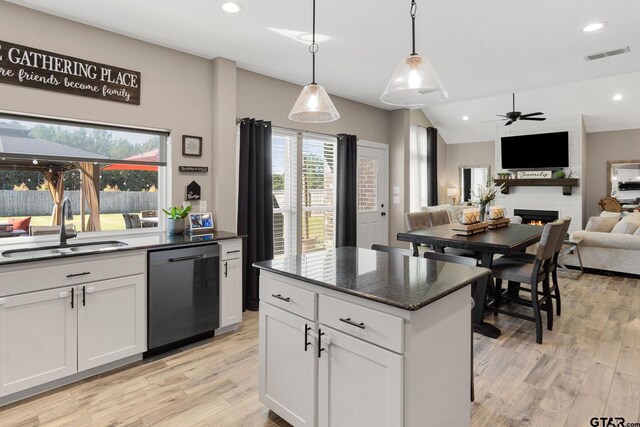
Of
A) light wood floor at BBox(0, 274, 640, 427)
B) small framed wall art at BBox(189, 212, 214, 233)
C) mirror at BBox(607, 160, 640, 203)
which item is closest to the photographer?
light wood floor at BBox(0, 274, 640, 427)

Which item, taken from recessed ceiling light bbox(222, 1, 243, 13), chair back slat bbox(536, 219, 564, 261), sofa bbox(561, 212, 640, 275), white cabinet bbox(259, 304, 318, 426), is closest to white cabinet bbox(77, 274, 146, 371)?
white cabinet bbox(259, 304, 318, 426)

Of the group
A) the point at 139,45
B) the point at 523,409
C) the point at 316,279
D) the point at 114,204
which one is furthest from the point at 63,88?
the point at 523,409

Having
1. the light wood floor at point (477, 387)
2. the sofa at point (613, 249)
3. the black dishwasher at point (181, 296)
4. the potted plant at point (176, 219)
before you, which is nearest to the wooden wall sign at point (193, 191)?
the potted plant at point (176, 219)

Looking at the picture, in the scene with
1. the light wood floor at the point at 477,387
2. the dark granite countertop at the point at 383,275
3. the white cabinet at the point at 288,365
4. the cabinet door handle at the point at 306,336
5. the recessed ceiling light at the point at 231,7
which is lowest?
the light wood floor at the point at 477,387

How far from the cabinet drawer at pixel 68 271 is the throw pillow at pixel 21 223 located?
30.5 inches

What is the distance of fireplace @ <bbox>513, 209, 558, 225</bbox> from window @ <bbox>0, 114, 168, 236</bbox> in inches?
316

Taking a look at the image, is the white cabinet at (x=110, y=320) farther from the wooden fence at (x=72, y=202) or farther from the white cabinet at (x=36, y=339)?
the wooden fence at (x=72, y=202)

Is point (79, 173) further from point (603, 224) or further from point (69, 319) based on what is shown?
point (603, 224)

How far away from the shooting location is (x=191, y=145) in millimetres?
3646

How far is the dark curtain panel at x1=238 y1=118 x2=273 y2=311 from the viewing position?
13.1 feet

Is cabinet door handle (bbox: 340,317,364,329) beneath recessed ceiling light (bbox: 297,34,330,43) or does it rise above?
beneath

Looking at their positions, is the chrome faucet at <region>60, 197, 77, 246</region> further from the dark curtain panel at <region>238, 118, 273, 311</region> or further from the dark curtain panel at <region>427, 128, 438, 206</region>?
the dark curtain panel at <region>427, 128, 438, 206</region>

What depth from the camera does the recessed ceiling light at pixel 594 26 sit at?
2.97 m

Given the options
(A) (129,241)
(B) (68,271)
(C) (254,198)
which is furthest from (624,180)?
(B) (68,271)
